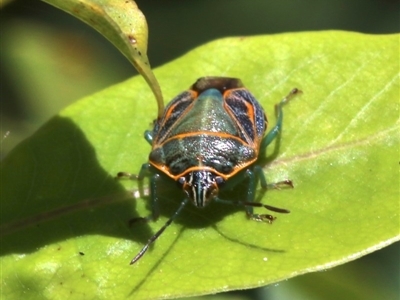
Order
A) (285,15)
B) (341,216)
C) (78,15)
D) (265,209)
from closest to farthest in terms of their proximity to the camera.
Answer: (78,15)
(341,216)
(265,209)
(285,15)

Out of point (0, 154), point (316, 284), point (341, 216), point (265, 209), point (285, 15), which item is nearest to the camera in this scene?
point (341, 216)

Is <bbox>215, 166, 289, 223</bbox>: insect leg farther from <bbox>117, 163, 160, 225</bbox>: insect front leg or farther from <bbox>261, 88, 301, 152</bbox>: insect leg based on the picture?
<bbox>117, 163, 160, 225</bbox>: insect front leg

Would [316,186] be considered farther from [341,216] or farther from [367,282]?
[367,282]

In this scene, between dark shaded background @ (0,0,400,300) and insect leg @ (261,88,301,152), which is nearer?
insect leg @ (261,88,301,152)

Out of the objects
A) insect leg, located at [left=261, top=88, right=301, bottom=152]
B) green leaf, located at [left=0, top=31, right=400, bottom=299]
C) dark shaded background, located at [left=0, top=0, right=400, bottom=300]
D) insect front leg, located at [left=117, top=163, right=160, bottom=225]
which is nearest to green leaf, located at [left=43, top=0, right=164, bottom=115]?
green leaf, located at [left=0, top=31, right=400, bottom=299]

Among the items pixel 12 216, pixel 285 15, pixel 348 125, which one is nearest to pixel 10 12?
pixel 285 15

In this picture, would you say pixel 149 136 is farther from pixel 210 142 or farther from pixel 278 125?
pixel 278 125

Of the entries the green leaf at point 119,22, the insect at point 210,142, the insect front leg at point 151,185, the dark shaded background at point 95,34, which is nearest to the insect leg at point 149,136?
the insect at point 210,142
